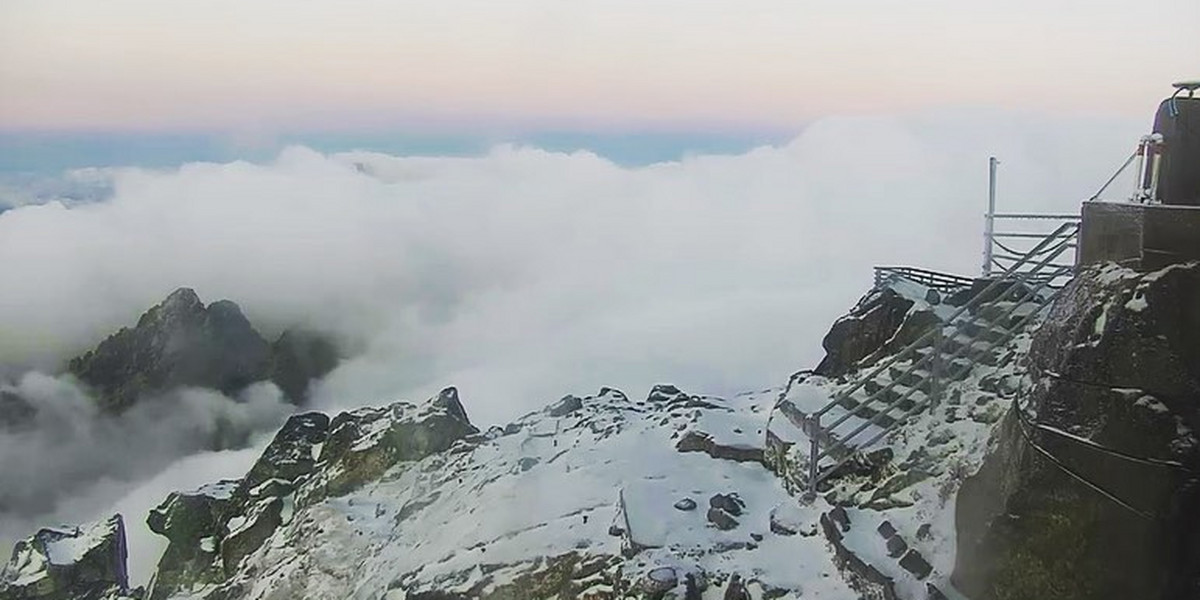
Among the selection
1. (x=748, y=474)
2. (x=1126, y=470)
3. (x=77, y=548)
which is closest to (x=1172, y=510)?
(x=1126, y=470)

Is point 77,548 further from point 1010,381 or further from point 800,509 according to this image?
point 1010,381

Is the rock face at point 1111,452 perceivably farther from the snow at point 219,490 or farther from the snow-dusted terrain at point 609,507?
the snow at point 219,490

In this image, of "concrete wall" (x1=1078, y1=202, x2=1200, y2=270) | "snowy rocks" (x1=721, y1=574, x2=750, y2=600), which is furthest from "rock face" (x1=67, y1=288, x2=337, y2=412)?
"concrete wall" (x1=1078, y1=202, x2=1200, y2=270)

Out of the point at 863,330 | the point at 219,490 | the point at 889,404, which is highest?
the point at 889,404

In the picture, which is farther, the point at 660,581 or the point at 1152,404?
the point at 660,581

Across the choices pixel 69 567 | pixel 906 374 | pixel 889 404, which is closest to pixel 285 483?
pixel 69 567

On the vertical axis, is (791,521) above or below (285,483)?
above

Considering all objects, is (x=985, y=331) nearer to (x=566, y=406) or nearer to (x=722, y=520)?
(x=722, y=520)
